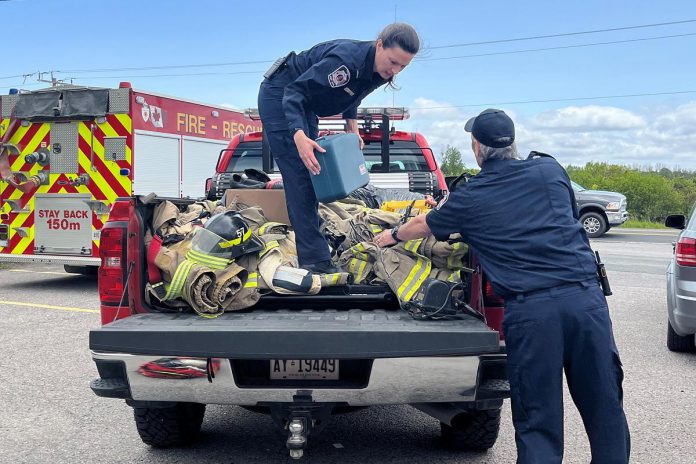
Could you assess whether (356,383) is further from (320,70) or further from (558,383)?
(320,70)

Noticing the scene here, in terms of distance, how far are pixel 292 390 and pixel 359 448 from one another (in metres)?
1.18

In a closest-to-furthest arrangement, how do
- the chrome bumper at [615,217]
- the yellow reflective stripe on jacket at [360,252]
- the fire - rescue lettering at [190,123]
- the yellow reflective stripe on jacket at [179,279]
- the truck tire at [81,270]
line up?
the yellow reflective stripe on jacket at [179,279] → the yellow reflective stripe on jacket at [360,252] → the fire - rescue lettering at [190,123] → the truck tire at [81,270] → the chrome bumper at [615,217]

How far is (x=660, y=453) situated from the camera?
4145 millimetres

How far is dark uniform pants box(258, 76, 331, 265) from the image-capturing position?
390 centimetres

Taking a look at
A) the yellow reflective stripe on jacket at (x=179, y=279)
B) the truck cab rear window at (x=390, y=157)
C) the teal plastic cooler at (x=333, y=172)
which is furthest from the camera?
the truck cab rear window at (x=390, y=157)

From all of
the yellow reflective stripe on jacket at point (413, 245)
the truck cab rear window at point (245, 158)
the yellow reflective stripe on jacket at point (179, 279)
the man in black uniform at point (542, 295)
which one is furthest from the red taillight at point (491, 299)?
the truck cab rear window at point (245, 158)

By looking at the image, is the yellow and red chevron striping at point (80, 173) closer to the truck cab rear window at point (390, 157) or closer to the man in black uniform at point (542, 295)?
the truck cab rear window at point (390, 157)

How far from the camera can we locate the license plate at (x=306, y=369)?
3234mm

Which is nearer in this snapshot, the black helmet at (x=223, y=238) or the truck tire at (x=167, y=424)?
the black helmet at (x=223, y=238)

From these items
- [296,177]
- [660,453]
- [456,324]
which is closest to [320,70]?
[296,177]

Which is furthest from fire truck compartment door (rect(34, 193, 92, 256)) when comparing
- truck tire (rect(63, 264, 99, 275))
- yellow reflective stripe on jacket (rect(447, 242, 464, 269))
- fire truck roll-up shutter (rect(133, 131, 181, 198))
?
yellow reflective stripe on jacket (rect(447, 242, 464, 269))

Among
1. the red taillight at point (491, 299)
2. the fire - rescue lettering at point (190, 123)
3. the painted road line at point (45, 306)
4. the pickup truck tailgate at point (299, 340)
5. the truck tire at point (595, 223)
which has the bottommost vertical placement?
the painted road line at point (45, 306)

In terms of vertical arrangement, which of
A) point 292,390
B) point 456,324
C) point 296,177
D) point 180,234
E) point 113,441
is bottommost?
point 113,441

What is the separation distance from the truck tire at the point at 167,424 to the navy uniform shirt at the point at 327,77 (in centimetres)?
162
